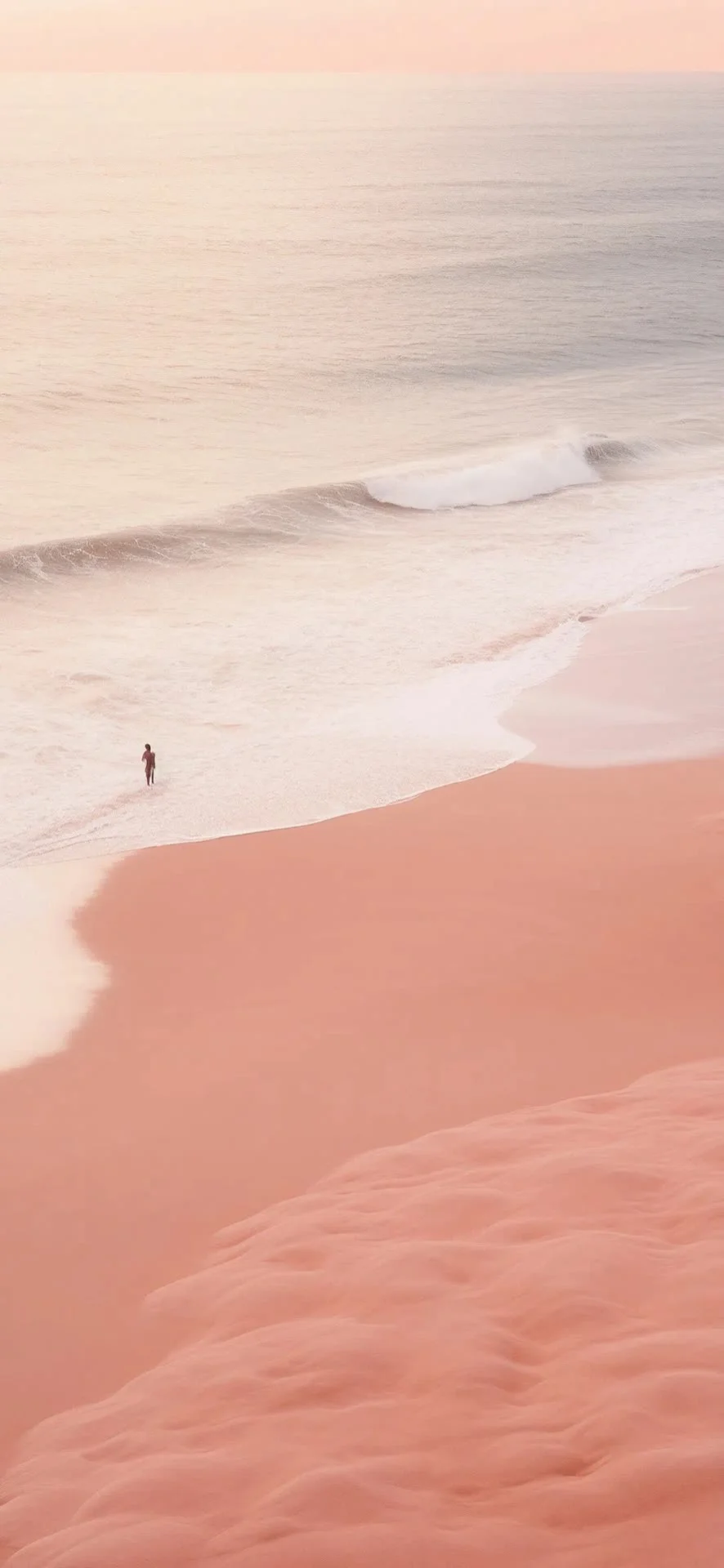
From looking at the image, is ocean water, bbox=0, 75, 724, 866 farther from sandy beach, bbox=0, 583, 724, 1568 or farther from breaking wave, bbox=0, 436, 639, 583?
sandy beach, bbox=0, 583, 724, 1568

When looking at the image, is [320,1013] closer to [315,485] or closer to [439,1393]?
[439,1393]

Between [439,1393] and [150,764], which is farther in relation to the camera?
[150,764]

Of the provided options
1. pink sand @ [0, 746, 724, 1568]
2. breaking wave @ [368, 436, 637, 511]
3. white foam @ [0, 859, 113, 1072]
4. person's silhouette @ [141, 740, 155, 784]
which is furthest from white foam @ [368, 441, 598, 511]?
white foam @ [0, 859, 113, 1072]

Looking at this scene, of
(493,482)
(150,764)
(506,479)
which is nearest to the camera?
(150,764)

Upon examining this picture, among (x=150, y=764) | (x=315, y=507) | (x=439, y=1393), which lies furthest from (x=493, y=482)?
(x=439, y=1393)

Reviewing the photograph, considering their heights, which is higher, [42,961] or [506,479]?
[506,479]

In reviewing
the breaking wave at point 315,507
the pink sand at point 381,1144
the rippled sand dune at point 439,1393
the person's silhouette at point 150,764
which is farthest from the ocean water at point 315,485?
the rippled sand dune at point 439,1393

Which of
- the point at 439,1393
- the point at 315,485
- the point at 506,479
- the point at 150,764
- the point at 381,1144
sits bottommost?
the point at 381,1144

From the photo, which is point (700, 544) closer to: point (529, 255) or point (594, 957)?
point (594, 957)
